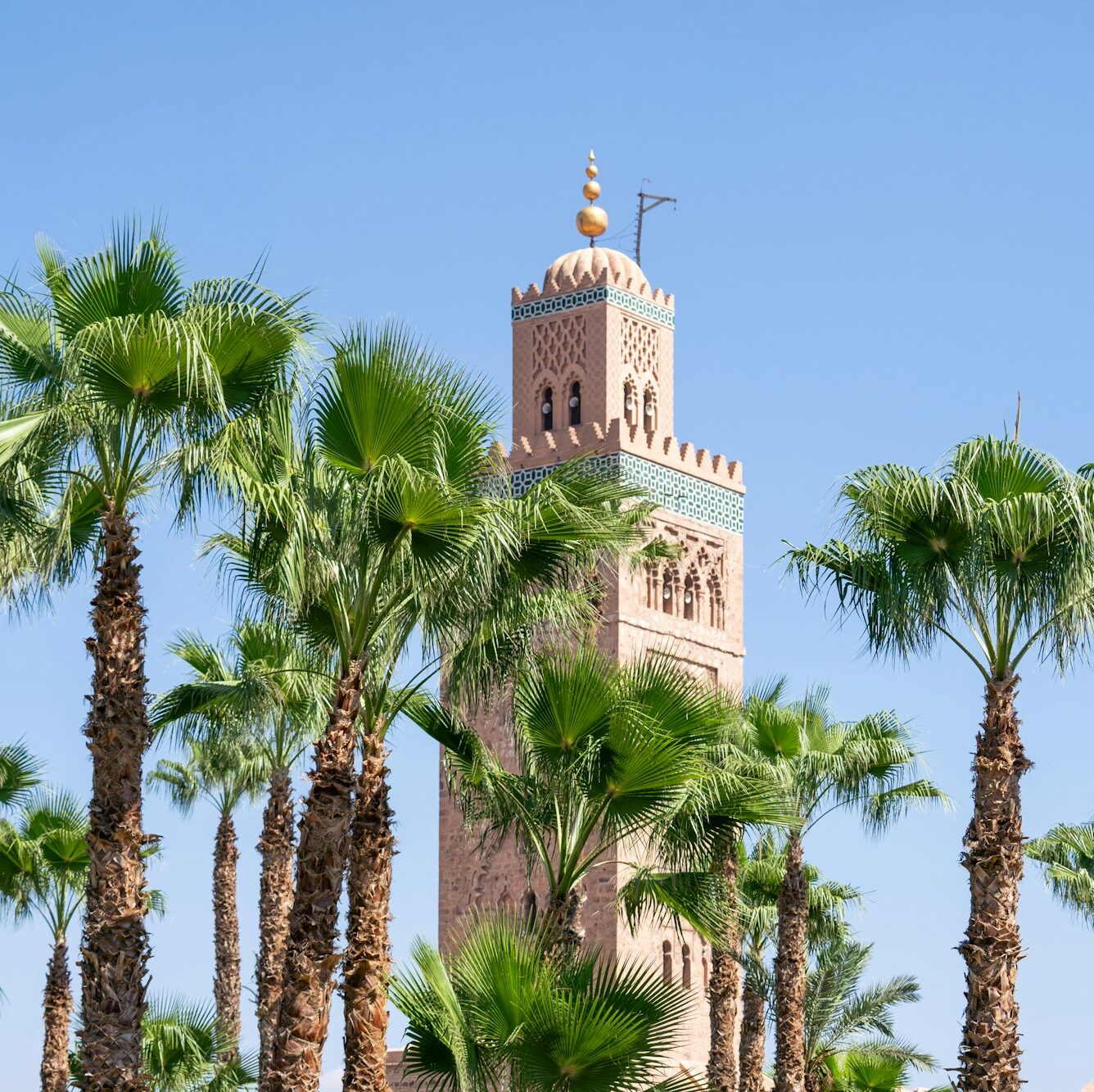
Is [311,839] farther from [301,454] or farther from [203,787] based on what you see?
[203,787]

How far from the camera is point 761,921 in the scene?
95.1 ft

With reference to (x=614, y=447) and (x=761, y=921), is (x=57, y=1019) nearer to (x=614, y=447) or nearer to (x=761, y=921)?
(x=761, y=921)

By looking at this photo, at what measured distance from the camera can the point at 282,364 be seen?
15.6 m

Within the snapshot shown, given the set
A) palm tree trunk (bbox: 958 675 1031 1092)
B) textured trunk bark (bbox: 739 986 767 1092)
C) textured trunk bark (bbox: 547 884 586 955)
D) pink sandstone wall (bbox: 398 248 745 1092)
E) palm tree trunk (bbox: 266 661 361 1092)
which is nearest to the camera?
palm tree trunk (bbox: 266 661 361 1092)

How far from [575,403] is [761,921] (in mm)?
12835

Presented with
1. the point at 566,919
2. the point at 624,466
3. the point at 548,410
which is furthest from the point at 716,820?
the point at 548,410

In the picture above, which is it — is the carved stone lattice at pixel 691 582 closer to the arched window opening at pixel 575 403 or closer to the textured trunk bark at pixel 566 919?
the arched window opening at pixel 575 403

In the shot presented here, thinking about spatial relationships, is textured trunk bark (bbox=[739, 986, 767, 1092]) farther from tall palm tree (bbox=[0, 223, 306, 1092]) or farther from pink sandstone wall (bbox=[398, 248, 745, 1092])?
tall palm tree (bbox=[0, 223, 306, 1092])

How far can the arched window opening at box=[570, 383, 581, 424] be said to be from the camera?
130 feet

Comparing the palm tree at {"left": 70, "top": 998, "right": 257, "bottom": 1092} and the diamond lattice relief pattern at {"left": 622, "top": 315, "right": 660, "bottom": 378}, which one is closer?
the palm tree at {"left": 70, "top": 998, "right": 257, "bottom": 1092}

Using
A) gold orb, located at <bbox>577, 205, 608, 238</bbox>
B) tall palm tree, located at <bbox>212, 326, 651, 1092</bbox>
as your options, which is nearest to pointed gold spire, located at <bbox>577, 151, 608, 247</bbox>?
gold orb, located at <bbox>577, 205, 608, 238</bbox>

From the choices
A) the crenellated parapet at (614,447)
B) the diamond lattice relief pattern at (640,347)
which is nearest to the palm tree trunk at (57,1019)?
the crenellated parapet at (614,447)

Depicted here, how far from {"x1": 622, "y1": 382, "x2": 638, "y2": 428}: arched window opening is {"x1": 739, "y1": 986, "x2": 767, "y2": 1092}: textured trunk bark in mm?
13244

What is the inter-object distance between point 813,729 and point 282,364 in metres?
11.5
